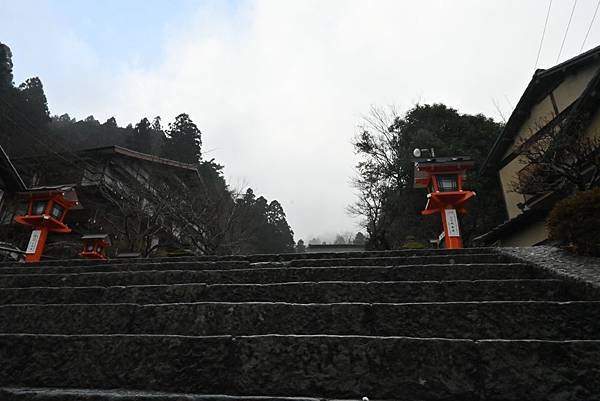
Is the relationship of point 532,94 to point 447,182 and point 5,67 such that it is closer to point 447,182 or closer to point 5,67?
point 447,182

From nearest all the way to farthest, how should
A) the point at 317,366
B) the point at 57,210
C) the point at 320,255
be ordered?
the point at 317,366, the point at 320,255, the point at 57,210

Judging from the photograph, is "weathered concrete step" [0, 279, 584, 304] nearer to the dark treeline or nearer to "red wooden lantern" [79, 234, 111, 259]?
"red wooden lantern" [79, 234, 111, 259]

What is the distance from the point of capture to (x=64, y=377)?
1898mm

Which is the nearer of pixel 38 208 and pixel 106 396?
pixel 106 396

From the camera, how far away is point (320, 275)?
3.58 m

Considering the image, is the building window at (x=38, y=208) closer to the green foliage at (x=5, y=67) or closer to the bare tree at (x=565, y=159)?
the bare tree at (x=565, y=159)

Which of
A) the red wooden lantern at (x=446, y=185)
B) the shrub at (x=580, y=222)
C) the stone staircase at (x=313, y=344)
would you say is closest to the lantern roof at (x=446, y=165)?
the red wooden lantern at (x=446, y=185)

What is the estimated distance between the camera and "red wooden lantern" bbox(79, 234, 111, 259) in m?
11.2

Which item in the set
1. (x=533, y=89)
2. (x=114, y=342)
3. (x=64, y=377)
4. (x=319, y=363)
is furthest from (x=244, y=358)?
(x=533, y=89)

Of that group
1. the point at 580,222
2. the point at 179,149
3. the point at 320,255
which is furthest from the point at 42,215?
the point at 179,149

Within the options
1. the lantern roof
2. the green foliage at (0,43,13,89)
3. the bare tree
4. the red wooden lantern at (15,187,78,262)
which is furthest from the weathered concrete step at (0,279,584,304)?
the green foliage at (0,43,13,89)

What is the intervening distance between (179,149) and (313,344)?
942 inches

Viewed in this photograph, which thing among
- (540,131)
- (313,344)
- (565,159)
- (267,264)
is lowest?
(313,344)

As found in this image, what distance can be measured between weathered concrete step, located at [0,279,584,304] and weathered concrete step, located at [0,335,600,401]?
1021 mm
